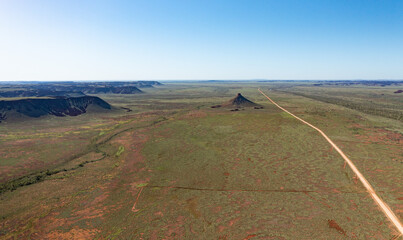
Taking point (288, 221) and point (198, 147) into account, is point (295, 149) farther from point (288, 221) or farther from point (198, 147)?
point (288, 221)

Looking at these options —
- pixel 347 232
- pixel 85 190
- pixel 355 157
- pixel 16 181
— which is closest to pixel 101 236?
pixel 85 190

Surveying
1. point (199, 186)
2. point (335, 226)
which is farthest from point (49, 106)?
point (335, 226)

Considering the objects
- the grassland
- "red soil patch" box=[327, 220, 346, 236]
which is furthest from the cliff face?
"red soil patch" box=[327, 220, 346, 236]

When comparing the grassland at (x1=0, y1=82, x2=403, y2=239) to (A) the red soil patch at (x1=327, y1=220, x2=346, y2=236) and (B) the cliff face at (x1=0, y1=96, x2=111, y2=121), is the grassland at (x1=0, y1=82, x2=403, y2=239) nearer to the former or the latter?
(A) the red soil patch at (x1=327, y1=220, x2=346, y2=236)

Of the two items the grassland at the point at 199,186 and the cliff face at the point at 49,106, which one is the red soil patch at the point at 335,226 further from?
the cliff face at the point at 49,106

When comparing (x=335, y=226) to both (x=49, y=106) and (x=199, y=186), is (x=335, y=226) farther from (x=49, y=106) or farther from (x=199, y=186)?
(x=49, y=106)

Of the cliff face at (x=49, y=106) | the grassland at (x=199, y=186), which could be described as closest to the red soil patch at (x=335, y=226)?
the grassland at (x=199, y=186)
